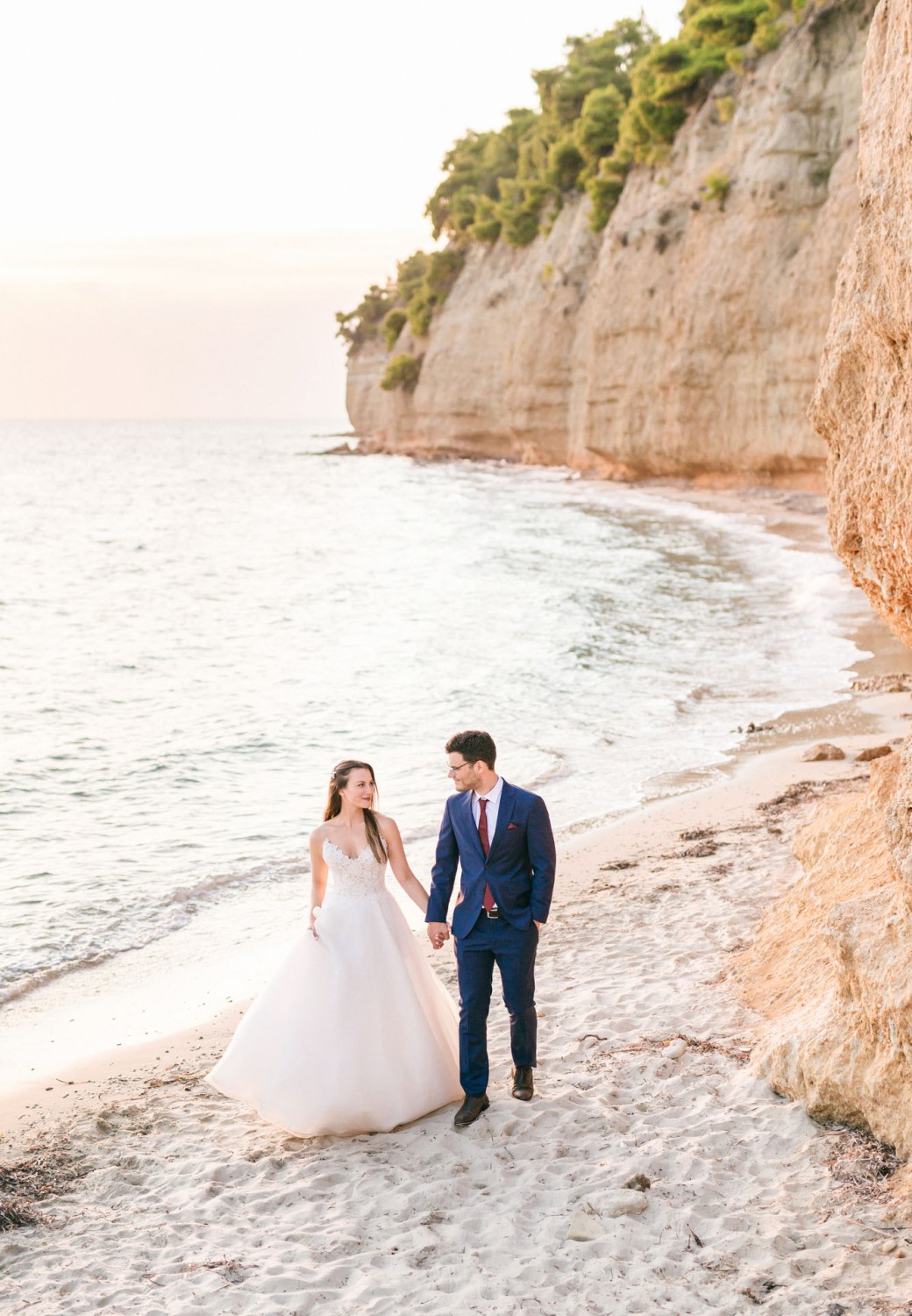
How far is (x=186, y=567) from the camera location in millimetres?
38344

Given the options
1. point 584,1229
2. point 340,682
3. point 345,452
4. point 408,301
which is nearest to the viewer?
point 584,1229

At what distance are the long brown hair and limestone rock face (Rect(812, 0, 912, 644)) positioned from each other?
2.68 meters

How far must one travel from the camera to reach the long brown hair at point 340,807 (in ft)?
17.8

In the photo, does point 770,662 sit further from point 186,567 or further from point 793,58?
point 793,58

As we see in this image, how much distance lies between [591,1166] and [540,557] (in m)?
29.8

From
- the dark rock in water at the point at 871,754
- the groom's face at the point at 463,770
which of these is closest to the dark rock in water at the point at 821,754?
the dark rock in water at the point at 871,754

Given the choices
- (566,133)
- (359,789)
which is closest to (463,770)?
(359,789)

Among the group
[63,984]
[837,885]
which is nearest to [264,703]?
[63,984]

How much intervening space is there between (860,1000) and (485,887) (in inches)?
63.3

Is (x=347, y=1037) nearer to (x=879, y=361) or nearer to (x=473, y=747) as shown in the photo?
(x=473, y=747)

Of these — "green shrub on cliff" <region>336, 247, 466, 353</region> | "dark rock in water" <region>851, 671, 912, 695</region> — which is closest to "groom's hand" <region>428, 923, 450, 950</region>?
"dark rock in water" <region>851, 671, 912, 695</region>

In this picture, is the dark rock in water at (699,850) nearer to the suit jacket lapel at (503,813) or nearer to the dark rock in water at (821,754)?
the dark rock in water at (821,754)

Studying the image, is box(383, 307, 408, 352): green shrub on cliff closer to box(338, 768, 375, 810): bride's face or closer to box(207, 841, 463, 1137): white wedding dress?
box(338, 768, 375, 810): bride's face

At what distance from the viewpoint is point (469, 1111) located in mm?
5211
